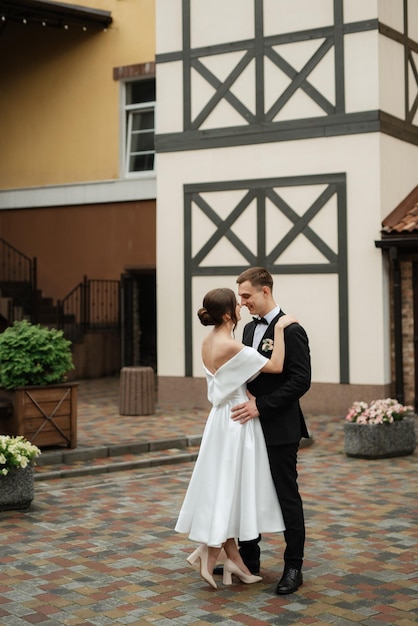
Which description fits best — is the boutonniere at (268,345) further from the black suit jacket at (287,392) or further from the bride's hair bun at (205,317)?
the bride's hair bun at (205,317)

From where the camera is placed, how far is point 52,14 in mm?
19484

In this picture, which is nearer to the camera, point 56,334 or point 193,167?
point 56,334

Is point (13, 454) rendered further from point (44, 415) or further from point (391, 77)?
point (391, 77)

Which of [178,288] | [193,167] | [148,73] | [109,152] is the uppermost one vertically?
[148,73]

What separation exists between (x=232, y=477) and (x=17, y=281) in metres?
15.7

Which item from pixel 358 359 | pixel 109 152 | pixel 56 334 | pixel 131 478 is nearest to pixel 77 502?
pixel 131 478

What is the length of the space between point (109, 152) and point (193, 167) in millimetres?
5060

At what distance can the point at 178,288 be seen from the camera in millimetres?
15711

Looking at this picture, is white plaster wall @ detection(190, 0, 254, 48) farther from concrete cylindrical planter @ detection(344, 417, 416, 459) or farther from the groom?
the groom

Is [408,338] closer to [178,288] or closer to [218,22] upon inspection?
[178,288]

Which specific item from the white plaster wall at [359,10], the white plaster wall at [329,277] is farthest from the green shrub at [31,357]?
the white plaster wall at [359,10]

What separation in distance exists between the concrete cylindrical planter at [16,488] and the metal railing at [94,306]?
12.2 metres

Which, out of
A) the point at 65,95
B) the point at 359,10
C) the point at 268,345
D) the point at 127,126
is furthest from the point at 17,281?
the point at 268,345

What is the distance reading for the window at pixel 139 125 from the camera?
20.1 metres
